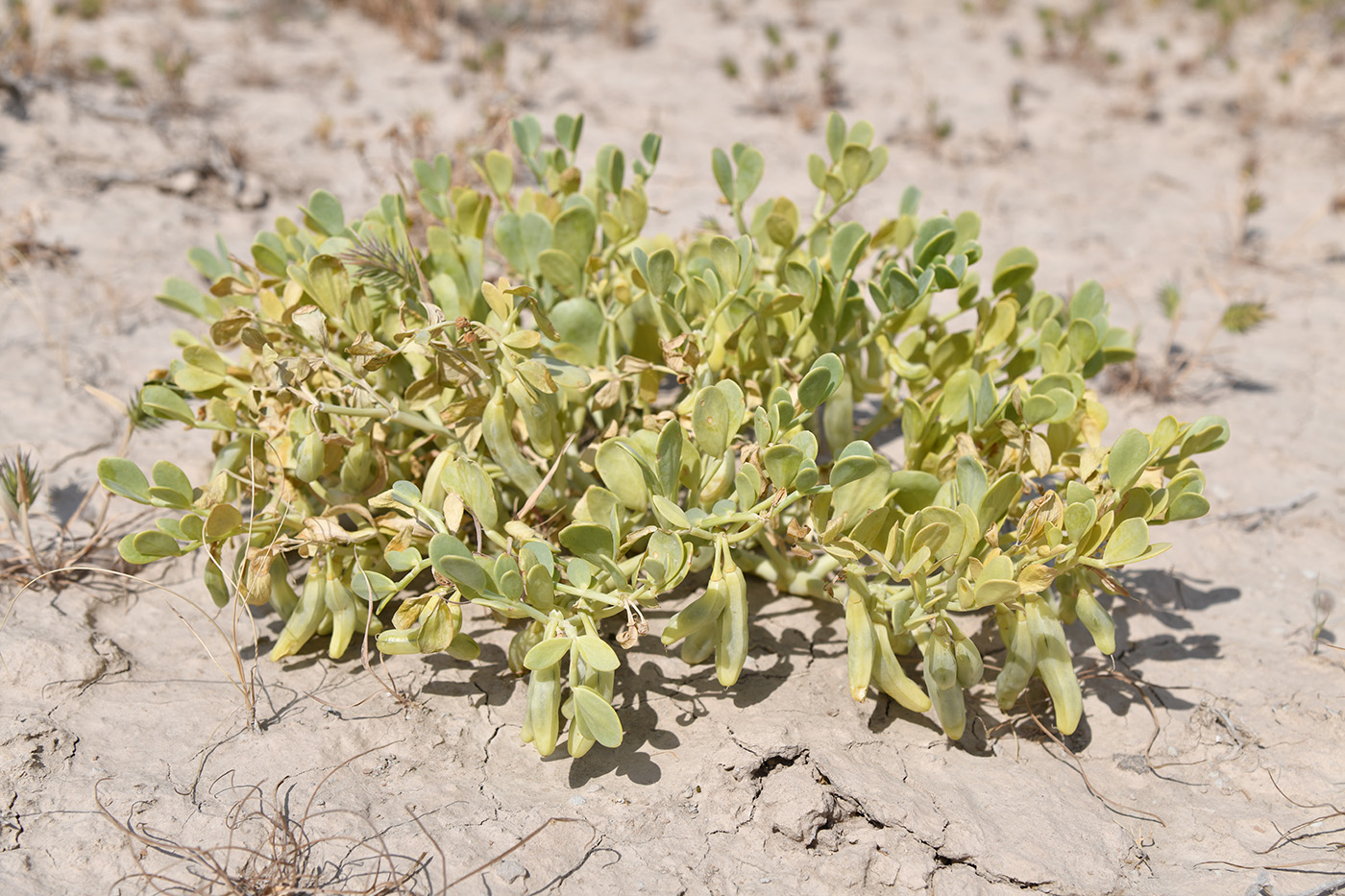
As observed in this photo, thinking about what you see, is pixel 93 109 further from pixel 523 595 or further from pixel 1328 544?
pixel 1328 544

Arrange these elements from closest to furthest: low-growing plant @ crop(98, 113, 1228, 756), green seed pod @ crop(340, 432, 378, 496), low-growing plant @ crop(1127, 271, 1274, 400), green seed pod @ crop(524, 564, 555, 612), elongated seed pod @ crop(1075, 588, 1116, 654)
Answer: green seed pod @ crop(524, 564, 555, 612)
low-growing plant @ crop(98, 113, 1228, 756)
elongated seed pod @ crop(1075, 588, 1116, 654)
green seed pod @ crop(340, 432, 378, 496)
low-growing plant @ crop(1127, 271, 1274, 400)

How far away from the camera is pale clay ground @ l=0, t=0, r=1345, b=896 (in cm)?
166

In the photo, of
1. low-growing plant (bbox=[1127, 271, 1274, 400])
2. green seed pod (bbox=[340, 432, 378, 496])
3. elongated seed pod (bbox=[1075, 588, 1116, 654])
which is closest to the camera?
elongated seed pod (bbox=[1075, 588, 1116, 654])

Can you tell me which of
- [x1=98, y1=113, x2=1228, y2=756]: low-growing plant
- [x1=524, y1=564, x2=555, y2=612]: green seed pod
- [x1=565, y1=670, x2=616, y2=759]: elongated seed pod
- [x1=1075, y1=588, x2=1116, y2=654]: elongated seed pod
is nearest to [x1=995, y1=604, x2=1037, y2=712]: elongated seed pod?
[x1=98, y1=113, x2=1228, y2=756]: low-growing plant

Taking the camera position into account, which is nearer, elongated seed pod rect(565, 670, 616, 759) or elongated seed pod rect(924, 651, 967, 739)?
elongated seed pod rect(565, 670, 616, 759)

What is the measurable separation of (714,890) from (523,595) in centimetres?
62

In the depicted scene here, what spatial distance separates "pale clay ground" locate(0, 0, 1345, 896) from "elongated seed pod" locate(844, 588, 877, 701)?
0.56 feet

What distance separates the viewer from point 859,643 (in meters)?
1.77

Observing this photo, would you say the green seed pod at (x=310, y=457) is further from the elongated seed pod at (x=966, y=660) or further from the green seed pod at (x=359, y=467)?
the elongated seed pod at (x=966, y=660)

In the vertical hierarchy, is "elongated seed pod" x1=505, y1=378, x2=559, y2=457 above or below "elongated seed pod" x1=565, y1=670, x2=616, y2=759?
above

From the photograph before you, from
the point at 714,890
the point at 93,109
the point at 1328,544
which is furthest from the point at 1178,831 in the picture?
the point at 93,109

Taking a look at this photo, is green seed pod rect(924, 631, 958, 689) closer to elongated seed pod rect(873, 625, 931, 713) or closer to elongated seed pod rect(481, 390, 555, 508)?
elongated seed pod rect(873, 625, 931, 713)

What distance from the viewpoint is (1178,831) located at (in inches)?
69.9

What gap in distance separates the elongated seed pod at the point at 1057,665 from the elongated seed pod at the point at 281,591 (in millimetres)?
1491
